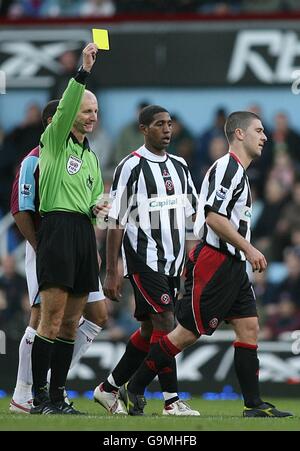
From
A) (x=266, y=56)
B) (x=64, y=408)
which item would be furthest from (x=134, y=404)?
(x=266, y=56)

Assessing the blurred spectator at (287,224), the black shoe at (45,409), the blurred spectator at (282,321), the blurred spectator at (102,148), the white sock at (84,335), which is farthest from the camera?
the blurred spectator at (102,148)

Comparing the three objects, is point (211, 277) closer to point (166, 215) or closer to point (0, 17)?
point (166, 215)

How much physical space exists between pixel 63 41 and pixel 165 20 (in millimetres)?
1415

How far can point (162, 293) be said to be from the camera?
919 centimetres

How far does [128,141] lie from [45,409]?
24.4ft

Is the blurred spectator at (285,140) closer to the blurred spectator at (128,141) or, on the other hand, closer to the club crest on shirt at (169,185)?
the blurred spectator at (128,141)

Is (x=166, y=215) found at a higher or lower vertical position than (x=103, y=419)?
higher

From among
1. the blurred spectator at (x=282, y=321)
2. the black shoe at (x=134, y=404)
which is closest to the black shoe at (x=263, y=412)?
the black shoe at (x=134, y=404)

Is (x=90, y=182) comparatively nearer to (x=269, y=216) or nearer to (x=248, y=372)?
(x=248, y=372)

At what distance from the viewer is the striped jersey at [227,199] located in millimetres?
8664

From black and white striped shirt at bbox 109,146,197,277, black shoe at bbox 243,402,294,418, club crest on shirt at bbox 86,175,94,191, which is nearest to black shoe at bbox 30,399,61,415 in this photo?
black and white striped shirt at bbox 109,146,197,277

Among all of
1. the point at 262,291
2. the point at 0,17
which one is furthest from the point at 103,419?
the point at 0,17

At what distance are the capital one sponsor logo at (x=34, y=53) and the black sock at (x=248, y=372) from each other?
27.2 feet

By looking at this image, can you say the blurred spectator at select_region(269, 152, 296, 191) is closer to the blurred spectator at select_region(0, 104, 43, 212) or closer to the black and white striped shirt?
the blurred spectator at select_region(0, 104, 43, 212)
